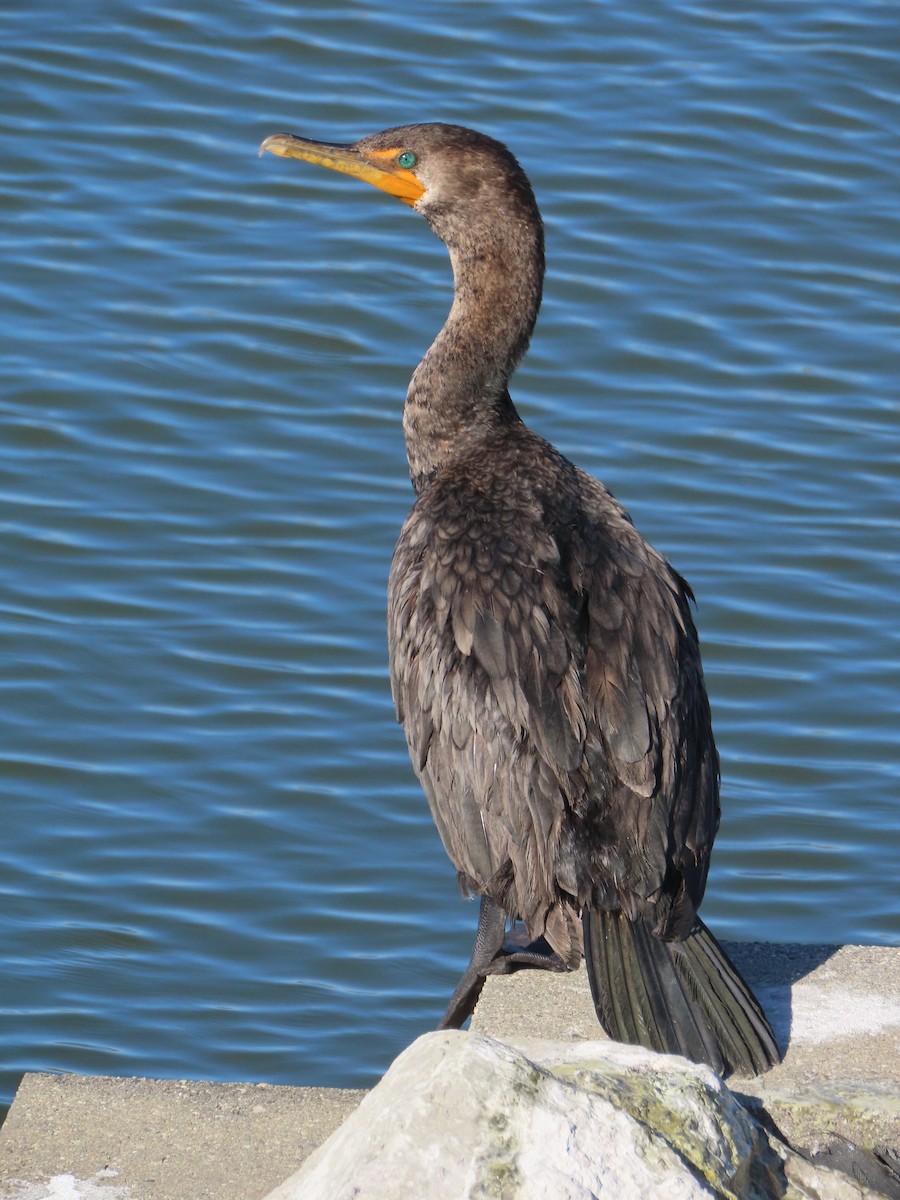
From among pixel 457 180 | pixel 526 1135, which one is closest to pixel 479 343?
pixel 457 180

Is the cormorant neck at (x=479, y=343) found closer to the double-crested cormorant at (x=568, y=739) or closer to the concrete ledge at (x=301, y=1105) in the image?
the double-crested cormorant at (x=568, y=739)

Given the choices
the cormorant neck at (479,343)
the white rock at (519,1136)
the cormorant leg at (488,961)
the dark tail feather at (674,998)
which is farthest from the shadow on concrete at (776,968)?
the cormorant neck at (479,343)

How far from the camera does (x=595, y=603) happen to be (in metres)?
4.21

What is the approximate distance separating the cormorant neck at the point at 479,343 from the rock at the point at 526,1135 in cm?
208

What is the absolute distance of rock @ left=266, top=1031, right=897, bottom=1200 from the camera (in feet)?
9.51

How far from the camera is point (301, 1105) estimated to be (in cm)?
391

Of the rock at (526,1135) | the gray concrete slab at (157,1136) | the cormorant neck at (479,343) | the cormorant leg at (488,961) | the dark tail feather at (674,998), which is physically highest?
the cormorant neck at (479,343)

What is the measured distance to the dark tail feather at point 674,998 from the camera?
12.4ft

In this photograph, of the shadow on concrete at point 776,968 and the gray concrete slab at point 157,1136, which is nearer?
the gray concrete slab at point 157,1136

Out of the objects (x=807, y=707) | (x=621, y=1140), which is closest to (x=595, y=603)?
(x=621, y=1140)

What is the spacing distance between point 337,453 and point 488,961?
3.95 metres

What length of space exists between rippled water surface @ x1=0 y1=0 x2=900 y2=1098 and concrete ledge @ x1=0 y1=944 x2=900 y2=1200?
4.84ft

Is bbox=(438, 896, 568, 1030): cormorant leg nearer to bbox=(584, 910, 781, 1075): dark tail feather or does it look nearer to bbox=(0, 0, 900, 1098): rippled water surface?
bbox=(584, 910, 781, 1075): dark tail feather

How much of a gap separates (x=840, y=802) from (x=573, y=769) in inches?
107
